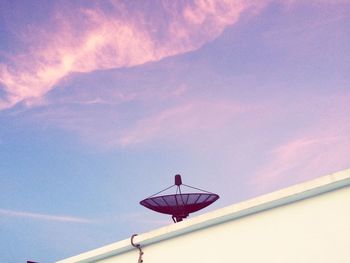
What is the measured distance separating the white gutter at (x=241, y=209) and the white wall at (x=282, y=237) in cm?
6

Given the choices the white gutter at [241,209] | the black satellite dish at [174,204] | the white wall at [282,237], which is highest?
the black satellite dish at [174,204]

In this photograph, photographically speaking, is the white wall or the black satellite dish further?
the black satellite dish

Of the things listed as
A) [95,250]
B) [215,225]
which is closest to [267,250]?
[215,225]

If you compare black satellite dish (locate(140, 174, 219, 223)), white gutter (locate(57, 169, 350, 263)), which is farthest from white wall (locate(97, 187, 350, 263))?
black satellite dish (locate(140, 174, 219, 223))

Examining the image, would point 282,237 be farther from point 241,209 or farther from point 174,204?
point 174,204

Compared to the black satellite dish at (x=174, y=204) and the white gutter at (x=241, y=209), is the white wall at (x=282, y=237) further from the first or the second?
the black satellite dish at (x=174, y=204)

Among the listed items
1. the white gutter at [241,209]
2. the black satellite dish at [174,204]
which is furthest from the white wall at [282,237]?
the black satellite dish at [174,204]

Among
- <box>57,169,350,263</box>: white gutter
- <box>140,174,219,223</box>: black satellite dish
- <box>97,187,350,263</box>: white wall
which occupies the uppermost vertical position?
<box>140,174,219,223</box>: black satellite dish

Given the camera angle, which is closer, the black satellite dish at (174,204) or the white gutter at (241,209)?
the white gutter at (241,209)

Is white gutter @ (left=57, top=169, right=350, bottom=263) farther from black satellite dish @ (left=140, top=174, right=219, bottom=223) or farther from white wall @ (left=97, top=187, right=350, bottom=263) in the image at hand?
black satellite dish @ (left=140, top=174, right=219, bottom=223)

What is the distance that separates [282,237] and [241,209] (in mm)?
434

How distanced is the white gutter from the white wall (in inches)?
2.3

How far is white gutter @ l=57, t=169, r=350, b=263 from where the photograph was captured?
3.12 meters

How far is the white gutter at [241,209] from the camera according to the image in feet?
10.2
